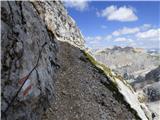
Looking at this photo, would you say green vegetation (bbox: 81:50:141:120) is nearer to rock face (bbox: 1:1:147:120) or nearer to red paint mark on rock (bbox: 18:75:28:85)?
rock face (bbox: 1:1:147:120)

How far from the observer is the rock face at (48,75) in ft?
74.2

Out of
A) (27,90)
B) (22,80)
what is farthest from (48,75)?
(22,80)

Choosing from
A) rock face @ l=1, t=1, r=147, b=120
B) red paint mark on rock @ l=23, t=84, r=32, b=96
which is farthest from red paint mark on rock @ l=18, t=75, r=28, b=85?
red paint mark on rock @ l=23, t=84, r=32, b=96

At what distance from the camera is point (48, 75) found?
31.0 metres

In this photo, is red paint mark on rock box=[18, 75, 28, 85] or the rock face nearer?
the rock face

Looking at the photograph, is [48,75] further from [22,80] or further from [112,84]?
[112,84]

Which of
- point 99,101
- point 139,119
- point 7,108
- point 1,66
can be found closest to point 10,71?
point 1,66

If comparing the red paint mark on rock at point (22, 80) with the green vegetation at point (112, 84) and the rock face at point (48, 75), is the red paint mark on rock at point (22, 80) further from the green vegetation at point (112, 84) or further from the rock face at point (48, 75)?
the green vegetation at point (112, 84)

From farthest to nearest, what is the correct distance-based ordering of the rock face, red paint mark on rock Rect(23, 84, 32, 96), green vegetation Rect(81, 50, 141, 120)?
green vegetation Rect(81, 50, 141, 120)
red paint mark on rock Rect(23, 84, 32, 96)
the rock face

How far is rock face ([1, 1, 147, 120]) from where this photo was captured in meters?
22.6

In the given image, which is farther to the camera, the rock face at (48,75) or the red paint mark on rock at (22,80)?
the red paint mark on rock at (22,80)

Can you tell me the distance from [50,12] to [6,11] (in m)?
19.4

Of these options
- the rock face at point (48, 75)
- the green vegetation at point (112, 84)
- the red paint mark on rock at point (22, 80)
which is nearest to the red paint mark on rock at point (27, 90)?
the rock face at point (48, 75)

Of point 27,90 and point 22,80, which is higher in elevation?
point 22,80
